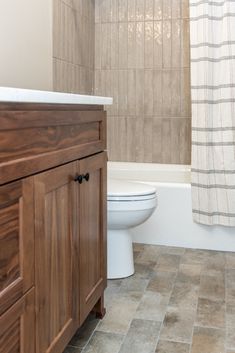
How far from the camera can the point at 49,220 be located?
4.15 feet

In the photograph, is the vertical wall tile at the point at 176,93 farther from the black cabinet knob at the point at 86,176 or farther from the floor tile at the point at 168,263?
the black cabinet knob at the point at 86,176

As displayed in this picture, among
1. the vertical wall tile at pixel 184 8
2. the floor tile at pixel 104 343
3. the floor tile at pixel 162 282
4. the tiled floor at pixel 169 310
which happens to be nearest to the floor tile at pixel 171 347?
the tiled floor at pixel 169 310

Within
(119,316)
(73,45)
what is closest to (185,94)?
(73,45)

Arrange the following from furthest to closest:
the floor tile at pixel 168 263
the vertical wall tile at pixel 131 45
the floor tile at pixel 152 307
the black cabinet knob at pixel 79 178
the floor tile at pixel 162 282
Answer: the vertical wall tile at pixel 131 45, the floor tile at pixel 168 263, the floor tile at pixel 162 282, the floor tile at pixel 152 307, the black cabinet knob at pixel 79 178

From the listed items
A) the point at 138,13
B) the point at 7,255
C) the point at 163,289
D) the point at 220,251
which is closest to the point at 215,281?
the point at 163,289

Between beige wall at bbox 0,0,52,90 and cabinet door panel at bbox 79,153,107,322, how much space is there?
71 centimetres

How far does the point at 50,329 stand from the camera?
1317 millimetres

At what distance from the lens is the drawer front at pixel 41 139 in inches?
40.1

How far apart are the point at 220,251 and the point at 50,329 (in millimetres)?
1687

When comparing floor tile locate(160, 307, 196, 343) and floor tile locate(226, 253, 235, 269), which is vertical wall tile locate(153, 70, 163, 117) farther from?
floor tile locate(160, 307, 196, 343)

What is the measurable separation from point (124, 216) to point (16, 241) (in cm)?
120

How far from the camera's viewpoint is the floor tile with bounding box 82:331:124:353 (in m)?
1.65

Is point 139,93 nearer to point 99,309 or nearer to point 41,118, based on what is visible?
point 99,309

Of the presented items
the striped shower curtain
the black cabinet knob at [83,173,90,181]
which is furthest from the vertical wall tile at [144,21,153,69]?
the black cabinet knob at [83,173,90,181]
